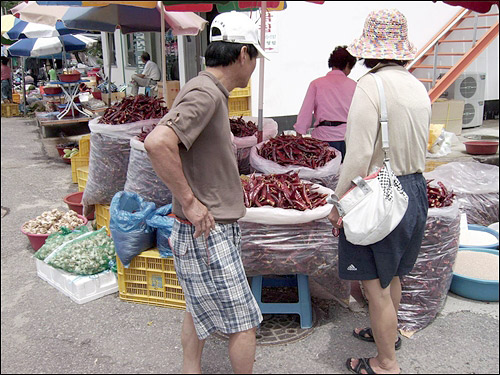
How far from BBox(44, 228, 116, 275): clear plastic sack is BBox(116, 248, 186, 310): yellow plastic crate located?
0.23 meters

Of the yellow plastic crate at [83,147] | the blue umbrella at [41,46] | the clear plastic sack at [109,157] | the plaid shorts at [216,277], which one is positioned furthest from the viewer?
the blue umbrella at [41,46]

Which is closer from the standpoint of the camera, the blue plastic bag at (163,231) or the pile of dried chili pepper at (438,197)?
the pile of dried chili pepper at (438,197)

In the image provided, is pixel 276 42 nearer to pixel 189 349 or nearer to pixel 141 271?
pixel 141 271

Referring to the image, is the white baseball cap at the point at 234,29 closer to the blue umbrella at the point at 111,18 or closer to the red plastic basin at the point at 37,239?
the red plastic basin at the point at 37,239

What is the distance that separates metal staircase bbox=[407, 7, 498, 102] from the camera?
9555 mm

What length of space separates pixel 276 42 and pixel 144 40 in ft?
27.1

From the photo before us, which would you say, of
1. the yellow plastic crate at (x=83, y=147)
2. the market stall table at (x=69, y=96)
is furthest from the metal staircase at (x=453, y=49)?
the market stall table at (x=69, y=96)

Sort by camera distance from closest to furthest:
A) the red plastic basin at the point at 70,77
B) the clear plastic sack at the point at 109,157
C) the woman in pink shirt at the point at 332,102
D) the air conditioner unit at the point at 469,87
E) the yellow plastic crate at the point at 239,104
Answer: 1. the clear plastic sack at the point at 109,157
2. the woman in pink shirt at the point at 332,102
3. the yellow plastic crate at the point at 239,104
4. the air conditioner unit at the point at 469,87
5. the red plastic basin at the point at 70,77

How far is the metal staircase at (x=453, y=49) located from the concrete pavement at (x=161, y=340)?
7.01 metres

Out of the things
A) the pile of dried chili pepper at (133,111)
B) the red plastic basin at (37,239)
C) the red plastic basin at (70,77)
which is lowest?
the red plastic basin at (37,239)

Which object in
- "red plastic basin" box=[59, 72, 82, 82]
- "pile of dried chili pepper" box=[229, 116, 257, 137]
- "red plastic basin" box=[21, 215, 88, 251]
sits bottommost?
"red plastic basin" box=[21, 215, 88, 251]

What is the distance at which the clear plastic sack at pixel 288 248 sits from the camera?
3211mm

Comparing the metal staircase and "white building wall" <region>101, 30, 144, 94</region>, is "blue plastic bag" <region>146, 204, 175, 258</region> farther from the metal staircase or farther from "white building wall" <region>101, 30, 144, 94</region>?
"white building wall" <region>101, 30, 144, 94</region>

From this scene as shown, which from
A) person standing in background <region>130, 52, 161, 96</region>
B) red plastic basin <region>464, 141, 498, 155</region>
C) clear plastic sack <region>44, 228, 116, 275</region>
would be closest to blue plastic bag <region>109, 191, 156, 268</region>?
clear plastic sack <region>44, 228, 116, 275</region>
